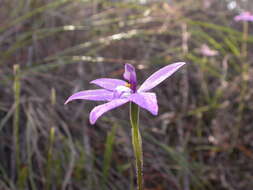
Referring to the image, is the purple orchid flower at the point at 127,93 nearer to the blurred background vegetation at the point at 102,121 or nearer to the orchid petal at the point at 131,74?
the orchid petal at the point at 131,74

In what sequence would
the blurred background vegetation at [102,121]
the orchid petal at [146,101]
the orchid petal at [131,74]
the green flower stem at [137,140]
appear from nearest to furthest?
1. the orchid petal at [146,101]
2. the green flower stem at [137,140]
3. the orchid petal at [131,74]
4. the blurred background vegetation at [102,121]

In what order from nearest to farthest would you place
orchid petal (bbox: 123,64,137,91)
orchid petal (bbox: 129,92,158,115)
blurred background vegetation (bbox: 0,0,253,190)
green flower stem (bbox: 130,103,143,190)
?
orchid petal (bbox: 129,92,158,115) < green flower stem (bbox: 130,103,143,190) < orchid petal (bbox: 123,64,137,91) < blurred background vegetation (bbox: 0,0,253,190)

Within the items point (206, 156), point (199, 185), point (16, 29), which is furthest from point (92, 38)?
point (199, 185)

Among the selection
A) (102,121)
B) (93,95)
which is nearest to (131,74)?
(93,95)

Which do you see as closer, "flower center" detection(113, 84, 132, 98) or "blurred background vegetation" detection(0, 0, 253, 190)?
"flower center" detection(113, 84, 132, 98)

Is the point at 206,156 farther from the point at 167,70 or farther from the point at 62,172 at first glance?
the point at 167,70

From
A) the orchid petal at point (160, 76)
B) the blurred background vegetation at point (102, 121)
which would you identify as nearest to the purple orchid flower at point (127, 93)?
the orchid petal at point (160, 76)

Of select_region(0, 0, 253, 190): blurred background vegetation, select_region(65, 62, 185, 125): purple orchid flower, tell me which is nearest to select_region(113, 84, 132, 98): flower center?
select_region(65, 62, 185, 125): purple orchid flower

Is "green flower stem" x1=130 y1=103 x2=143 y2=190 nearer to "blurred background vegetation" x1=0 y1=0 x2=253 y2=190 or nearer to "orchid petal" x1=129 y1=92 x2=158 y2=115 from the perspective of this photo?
"orchid petal" x1=129 y1=92 x2=158 y2=115
